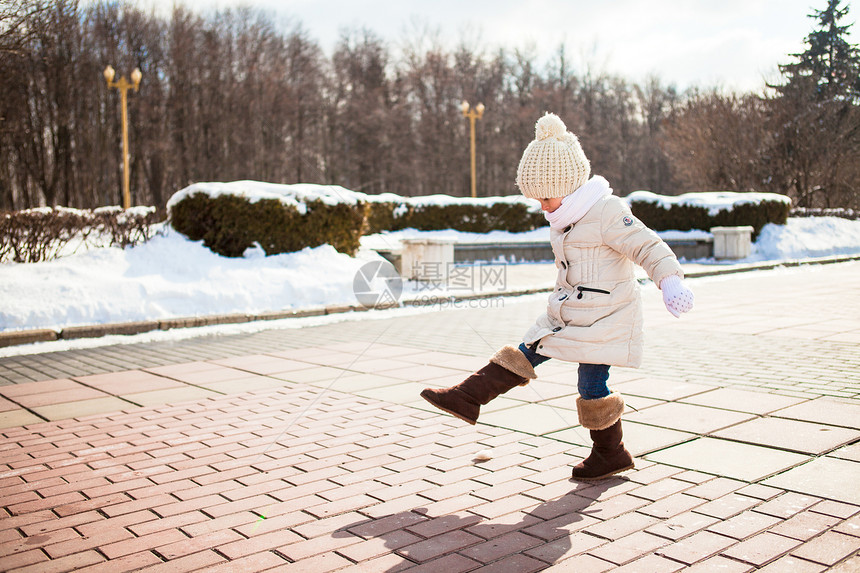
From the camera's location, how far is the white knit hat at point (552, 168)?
334 centimetres

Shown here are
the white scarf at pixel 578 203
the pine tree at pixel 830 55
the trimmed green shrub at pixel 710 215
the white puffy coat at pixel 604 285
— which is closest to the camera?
the white puffy coat at pixel 604 285

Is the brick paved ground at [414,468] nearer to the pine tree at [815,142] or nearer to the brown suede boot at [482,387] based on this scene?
the brown suede boot at [482,387]

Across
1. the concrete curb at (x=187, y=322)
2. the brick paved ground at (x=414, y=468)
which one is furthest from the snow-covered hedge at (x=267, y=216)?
the brick paved ground at (x=414, y=468)

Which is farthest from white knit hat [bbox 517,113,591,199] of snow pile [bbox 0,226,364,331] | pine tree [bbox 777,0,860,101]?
pine tree [bbox 777,0,860,101]

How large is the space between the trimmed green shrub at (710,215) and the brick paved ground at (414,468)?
14941 millimetres

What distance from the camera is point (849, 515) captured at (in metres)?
2.73

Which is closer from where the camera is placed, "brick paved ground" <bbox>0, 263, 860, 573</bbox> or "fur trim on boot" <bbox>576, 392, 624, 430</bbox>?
"brick paved ground" <bbox>0, 263, 860, 573</bbox>

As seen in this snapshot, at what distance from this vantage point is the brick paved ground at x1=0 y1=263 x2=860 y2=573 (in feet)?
8.56

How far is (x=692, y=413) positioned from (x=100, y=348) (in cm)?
637

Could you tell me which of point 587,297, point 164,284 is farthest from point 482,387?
point 164,284

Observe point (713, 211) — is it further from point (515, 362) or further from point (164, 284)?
point (515, 362)

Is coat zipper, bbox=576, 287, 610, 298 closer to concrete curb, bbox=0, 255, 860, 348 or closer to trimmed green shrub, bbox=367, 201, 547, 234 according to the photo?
concrete curb, bbox=0, 255, 860, 348

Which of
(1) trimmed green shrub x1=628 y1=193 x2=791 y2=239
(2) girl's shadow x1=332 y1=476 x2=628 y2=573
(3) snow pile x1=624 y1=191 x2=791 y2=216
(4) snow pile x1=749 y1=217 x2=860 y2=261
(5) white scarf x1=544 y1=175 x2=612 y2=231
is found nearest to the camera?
(2) girl's shadow x1=332 y1=476 x2=628 y2=573

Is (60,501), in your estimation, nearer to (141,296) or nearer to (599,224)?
(599,224)
